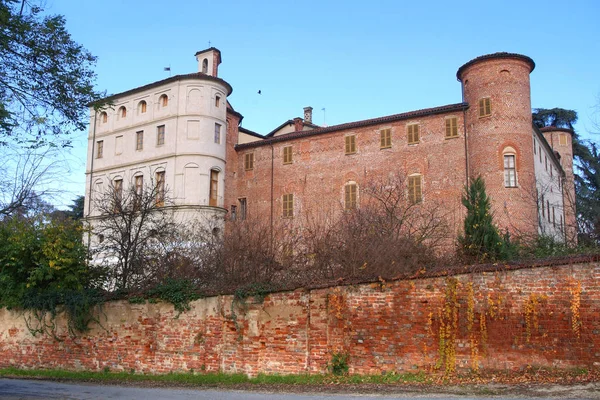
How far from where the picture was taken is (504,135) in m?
33.0

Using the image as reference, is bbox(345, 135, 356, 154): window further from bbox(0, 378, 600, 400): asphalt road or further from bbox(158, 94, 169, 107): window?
bbox(0, 378, 600, 400): asphalt road

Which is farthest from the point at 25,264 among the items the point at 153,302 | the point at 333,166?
the point at 333,166

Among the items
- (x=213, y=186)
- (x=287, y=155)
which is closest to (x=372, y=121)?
(x=287, y=155)

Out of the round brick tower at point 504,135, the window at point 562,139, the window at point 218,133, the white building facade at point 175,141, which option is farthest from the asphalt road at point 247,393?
the window at point 562,139

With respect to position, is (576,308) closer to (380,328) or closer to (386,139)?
(380,328)

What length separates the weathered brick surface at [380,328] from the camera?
40.4 ft

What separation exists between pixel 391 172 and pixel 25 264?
22.6 metres

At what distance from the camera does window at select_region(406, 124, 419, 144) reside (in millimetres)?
36312

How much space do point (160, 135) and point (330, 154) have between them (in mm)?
11982

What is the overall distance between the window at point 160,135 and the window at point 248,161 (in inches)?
237

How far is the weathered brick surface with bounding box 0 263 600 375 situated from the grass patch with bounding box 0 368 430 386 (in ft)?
0.82

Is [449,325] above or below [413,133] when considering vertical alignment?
below

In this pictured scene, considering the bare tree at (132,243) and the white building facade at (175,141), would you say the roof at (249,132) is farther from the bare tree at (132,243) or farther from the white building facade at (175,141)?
the bare tree at (132,243)

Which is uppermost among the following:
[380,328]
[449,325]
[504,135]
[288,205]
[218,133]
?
[218,133]
